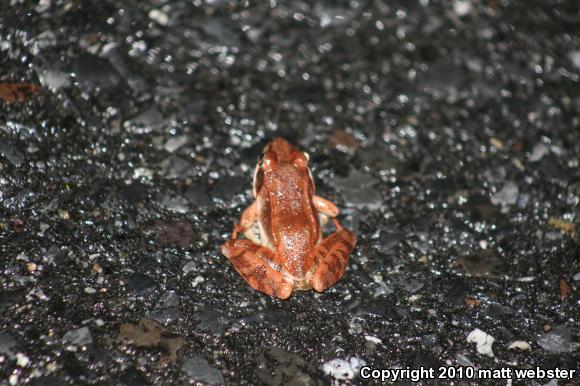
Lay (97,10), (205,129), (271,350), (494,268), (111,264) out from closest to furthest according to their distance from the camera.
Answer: (271,350), (111,264), (494,268), (205,129), (97,10)

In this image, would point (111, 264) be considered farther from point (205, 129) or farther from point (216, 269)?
point (205, 129)

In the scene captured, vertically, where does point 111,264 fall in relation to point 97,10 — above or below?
below

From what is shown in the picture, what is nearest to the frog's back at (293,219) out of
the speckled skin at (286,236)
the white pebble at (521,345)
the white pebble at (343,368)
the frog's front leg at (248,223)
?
the speckled skin at (286,236)

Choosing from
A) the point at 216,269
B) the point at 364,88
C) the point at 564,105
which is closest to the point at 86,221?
the point at 216,269

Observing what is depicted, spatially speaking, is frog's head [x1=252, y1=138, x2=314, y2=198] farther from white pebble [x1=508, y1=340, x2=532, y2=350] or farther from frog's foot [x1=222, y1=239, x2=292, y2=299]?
white pebble [x1=508, y1=340, x2=532, y2=350]

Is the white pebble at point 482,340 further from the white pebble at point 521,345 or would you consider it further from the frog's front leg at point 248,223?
the frog's front leg at point 248,223

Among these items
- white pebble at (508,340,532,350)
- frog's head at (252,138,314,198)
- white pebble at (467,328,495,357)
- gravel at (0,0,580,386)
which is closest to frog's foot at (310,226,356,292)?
gravel at (0,0,580,386)

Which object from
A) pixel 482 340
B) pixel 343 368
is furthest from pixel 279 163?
pixel 482 340
